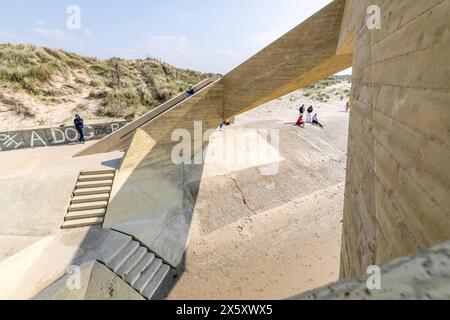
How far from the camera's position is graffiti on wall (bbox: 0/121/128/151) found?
12.6 meters

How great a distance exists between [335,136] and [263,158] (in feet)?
28.0

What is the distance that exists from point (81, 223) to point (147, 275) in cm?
306

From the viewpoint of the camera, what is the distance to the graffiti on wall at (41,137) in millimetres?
12554

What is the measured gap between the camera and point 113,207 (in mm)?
8422

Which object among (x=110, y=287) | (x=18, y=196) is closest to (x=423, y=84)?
(x=110, y=287)

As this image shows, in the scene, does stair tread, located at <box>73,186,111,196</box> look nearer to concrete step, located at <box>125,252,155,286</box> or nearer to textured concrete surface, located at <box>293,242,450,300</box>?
concrete step, located at <box>125,252,155,286</box>

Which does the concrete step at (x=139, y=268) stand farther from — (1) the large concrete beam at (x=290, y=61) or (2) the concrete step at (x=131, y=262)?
(1) the large concrete beam at (x=290, y=61)

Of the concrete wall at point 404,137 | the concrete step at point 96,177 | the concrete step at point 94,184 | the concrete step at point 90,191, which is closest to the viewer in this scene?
the concrete wall at point 404,137

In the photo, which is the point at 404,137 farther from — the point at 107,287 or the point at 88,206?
the point at 88,206

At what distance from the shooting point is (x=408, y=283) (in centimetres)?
81

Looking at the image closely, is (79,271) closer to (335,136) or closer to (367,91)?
(367,91)

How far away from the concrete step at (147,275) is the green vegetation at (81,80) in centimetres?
1551

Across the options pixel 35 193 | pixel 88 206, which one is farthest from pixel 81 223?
pixel 35 193

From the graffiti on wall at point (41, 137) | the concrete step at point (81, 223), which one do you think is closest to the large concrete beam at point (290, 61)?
the concrete step at point (81, 223)
